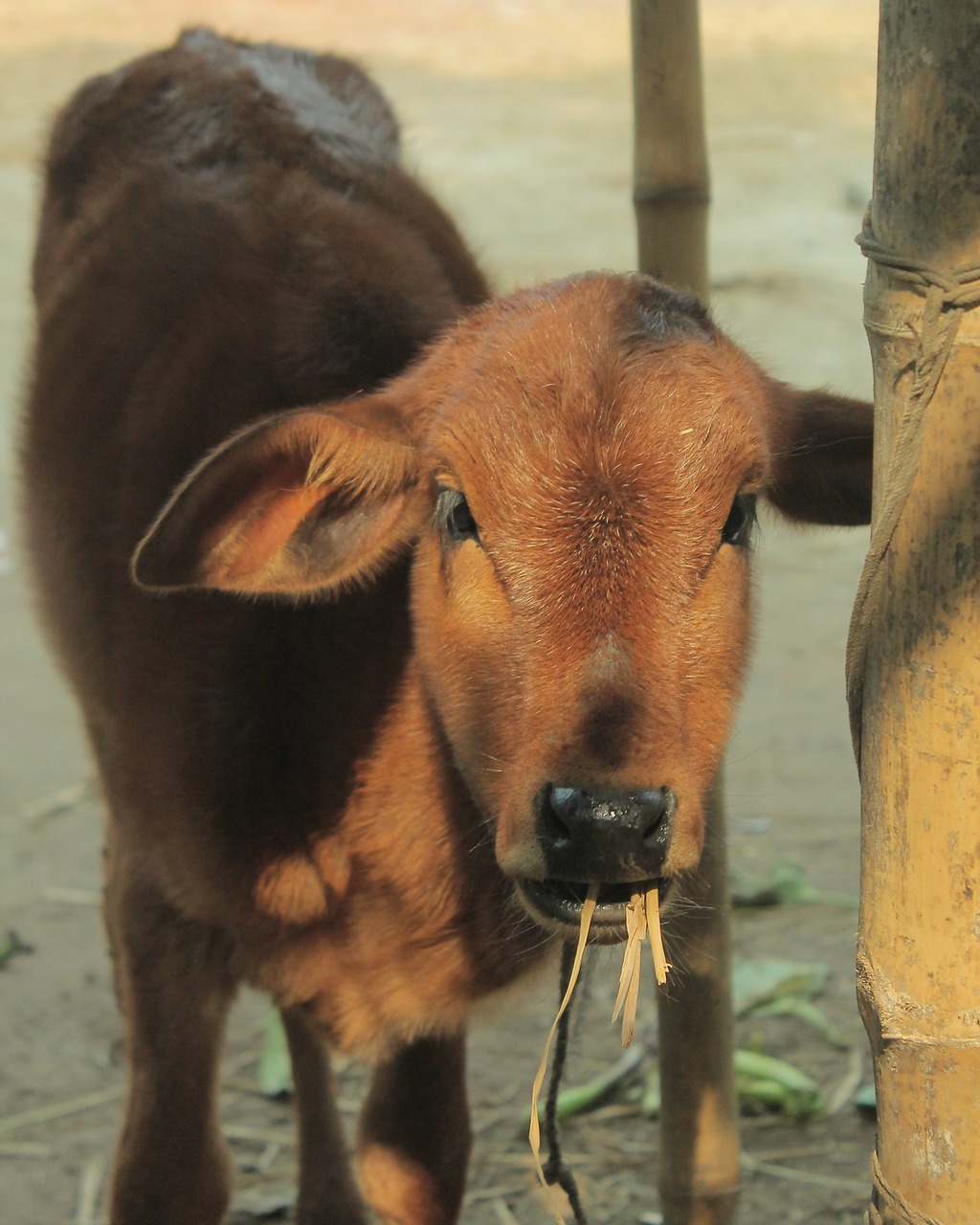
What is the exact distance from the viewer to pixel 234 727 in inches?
136

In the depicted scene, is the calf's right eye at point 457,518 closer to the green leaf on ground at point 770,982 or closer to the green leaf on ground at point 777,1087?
the green leaf on ground at point 777,1087

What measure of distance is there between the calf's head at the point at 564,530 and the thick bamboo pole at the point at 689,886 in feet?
1.63

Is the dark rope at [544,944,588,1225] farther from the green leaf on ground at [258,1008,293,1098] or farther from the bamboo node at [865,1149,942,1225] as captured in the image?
the green leaf on ground at [258,1008,293,1098]

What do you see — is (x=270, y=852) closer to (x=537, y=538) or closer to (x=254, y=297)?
(x=537, y=538)

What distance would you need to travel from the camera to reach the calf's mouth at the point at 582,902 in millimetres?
2566

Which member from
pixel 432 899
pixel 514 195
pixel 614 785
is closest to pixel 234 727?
pixel 432 899

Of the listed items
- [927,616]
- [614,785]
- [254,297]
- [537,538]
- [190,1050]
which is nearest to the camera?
[927,616]

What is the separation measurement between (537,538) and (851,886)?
3.41 metres

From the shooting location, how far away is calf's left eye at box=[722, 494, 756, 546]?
293cm

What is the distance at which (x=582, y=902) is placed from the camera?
2576 mm

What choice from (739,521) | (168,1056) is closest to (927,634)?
(739,521)

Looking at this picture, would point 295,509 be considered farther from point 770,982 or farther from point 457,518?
point 770,982

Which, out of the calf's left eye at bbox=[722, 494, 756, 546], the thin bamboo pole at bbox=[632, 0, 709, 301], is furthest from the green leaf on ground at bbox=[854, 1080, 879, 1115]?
the thin bamboo pole at bbox=[632, 0, 709, 301]

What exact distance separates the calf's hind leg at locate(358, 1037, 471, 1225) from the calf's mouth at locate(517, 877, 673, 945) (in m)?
1.46
